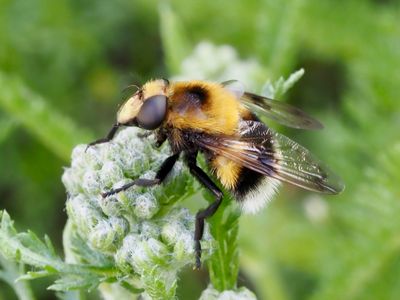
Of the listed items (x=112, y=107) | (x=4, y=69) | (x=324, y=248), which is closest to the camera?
(x=324, y=248)

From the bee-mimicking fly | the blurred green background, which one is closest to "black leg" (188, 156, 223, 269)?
the bee-mimicking fly

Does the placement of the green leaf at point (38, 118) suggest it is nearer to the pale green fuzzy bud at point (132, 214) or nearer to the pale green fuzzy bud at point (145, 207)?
the pale green fuzzy bud at point (132, 214)

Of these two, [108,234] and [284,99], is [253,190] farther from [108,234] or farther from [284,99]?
[284,99]

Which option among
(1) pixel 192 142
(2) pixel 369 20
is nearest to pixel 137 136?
(1) pixel 192 142

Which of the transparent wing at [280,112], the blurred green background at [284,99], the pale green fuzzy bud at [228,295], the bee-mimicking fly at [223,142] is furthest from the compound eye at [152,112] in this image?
the blurred green background at [284,99]

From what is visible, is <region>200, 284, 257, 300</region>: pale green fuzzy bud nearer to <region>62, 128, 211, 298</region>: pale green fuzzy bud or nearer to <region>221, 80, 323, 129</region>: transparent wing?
<region>62, 128, 211, 298</region>: pale green fuzzy bud

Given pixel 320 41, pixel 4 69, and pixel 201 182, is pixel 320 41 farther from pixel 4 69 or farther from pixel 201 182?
pixel 201 182

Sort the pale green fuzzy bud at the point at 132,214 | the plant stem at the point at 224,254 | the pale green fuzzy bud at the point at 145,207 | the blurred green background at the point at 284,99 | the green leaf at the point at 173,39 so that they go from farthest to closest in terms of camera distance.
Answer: the green leaf at the point at 173,39, the blurred green background at the point at 284,99, the plant stem at the point at 224,254, the pale green fuzzy bud at the point at 145,207, the pale green fuzzy bud at the point at 132,214
